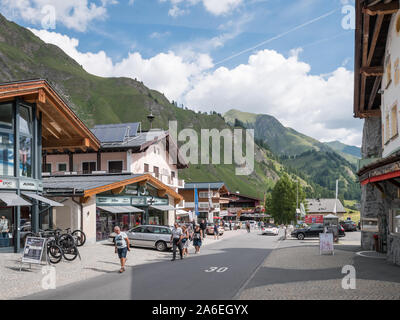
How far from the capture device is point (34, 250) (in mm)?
14719

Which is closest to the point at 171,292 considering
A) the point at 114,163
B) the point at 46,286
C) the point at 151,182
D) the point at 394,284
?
the point at 46,286

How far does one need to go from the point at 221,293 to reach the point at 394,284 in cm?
493

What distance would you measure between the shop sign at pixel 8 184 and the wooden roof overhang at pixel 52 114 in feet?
11.6

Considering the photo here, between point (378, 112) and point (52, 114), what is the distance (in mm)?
20135

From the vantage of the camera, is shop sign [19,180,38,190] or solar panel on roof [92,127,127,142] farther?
solar panel on roof [92,127,127,142]

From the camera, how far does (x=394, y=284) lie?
11742mm

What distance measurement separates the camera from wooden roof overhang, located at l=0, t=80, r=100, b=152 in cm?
1839

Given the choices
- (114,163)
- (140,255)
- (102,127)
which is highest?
(102,127)

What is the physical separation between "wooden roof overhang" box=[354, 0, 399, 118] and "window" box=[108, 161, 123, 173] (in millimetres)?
20244

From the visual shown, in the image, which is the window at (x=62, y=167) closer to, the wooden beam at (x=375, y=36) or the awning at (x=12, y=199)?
the awning at (x=12, y=199)

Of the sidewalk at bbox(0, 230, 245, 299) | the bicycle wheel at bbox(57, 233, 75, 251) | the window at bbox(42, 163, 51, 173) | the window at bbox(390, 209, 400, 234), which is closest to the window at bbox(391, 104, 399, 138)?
the window at bbox(390, 209, 400, 234)

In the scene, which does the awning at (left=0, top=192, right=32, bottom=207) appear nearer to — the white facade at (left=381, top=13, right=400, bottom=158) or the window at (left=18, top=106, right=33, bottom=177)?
the window at (left=18, top=106, right=33, bottom=177)
